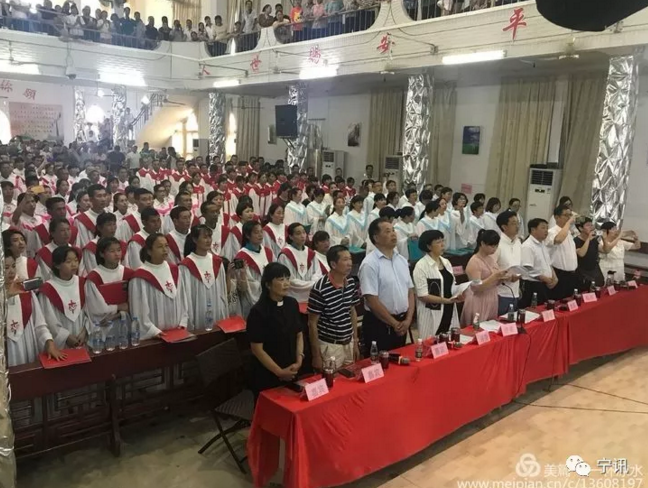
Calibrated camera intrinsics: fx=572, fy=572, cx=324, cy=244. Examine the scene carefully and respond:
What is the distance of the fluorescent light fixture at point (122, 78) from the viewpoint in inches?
619

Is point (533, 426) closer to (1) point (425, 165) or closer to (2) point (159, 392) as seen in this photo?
(2) point (159, 392)

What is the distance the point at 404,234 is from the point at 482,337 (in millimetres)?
3944

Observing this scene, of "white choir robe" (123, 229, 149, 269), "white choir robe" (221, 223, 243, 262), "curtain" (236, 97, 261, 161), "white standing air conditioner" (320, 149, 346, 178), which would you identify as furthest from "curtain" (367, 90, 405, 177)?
"white choir robe" (123, 229, 149, 269)

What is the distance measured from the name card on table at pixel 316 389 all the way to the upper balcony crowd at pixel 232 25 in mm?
8346

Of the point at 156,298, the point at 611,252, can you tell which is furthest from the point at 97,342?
the point at 611,252

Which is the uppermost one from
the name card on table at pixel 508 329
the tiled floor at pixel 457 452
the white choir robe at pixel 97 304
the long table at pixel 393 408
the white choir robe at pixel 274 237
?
the white choir robe at pixel 274 237

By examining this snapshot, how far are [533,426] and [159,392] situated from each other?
297cm

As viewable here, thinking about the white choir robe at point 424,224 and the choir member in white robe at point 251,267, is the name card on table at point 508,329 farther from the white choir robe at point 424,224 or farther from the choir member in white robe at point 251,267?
the white choir robe at point 424,224

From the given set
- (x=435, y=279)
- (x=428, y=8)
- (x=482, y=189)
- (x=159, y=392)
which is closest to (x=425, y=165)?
(x=482, y=189)

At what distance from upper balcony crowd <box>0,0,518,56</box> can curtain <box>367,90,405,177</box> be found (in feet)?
8.30

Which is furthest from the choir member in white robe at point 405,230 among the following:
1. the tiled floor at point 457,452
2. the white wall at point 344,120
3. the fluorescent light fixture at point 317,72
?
the white wall at point 344,120

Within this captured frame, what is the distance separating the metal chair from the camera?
12.5 ft

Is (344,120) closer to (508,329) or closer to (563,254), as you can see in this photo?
→ (563,254)

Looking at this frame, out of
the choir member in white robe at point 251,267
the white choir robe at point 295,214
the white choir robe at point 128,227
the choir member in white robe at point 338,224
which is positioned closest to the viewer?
the choir member in white robe at point 251,267
